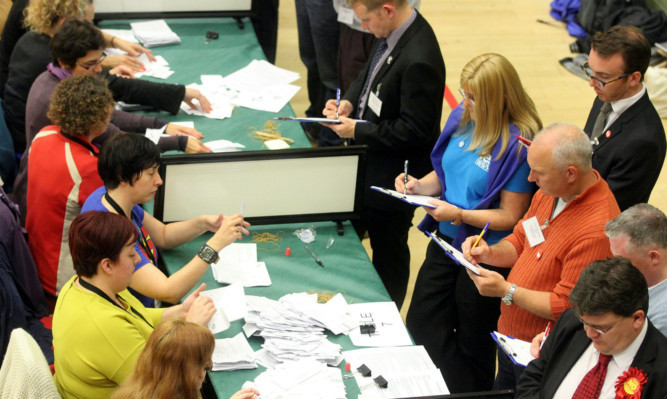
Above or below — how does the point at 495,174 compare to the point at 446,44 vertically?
above

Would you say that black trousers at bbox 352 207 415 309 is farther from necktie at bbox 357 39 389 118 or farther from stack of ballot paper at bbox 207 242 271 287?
stack of ballot paper at bbox 207 242 271 287

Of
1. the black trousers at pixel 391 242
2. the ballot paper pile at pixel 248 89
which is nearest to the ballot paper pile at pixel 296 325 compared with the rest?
the black trousers at pixel 391 242

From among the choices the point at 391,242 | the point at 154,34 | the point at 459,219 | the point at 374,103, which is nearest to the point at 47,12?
the point at 154,34

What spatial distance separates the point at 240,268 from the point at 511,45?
5.56m

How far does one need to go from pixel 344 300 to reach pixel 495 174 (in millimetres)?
840

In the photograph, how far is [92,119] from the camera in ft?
11.1

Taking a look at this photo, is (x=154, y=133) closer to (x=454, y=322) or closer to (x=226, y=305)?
(x=226, y=305)

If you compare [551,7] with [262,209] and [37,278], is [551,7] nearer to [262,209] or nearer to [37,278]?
[262,209]

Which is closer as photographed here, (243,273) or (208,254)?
(208,254)

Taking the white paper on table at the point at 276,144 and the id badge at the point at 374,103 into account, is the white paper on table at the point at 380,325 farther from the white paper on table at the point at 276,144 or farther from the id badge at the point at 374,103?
the white paper on table at the point at 276,144

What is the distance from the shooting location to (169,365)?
2.27 m

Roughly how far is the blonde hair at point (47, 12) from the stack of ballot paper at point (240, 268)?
1.90m

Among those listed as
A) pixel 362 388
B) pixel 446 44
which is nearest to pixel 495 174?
pixel 362 388

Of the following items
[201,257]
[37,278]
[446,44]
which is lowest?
[446,44]
